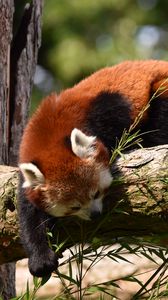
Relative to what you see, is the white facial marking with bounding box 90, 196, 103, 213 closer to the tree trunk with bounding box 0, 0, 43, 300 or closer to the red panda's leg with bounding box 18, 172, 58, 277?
the red panda's leg with bounding box 18, 172, 58, 277

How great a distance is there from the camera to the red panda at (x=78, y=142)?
136 inches

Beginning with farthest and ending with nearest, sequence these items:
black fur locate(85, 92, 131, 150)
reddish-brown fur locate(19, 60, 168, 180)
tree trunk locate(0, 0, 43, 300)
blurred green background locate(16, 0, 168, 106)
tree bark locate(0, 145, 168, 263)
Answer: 1. blurred green background locate(16, 0, 168, 106)
2. tree trunk locate(0, 0, 43, 300)
3. black fur locate(85, 92, 131, 150)
4. reddish-brown fur locate(19, 60, 168, 180)
5. tree bark locate(0, 145, 168, 263)

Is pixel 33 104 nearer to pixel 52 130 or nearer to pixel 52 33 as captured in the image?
pixel 52 33

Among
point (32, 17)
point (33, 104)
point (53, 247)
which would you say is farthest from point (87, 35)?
point (53, 247)

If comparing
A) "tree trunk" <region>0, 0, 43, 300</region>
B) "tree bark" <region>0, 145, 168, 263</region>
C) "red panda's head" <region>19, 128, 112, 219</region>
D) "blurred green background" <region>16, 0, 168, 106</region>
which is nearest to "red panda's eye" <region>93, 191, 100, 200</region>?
"red panda's head" <region>19, 128, 112, 219</region>

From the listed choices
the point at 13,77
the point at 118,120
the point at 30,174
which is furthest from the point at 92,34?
the point at 30,174

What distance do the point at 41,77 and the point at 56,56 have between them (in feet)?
3.51

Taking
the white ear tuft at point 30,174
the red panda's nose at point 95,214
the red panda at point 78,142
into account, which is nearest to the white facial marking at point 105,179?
the red panda at point 78,142

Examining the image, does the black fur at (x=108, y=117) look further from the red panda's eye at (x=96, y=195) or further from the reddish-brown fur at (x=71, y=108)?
the red panda's eye at (x=96, y=195)

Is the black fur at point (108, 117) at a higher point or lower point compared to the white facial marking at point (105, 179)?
higher

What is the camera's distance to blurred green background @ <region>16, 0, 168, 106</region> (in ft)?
32.0

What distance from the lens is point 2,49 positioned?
4.40m

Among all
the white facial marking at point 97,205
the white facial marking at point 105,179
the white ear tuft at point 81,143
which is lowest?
the white facial marking at point 97,205

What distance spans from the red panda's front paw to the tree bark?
8 centimetres
